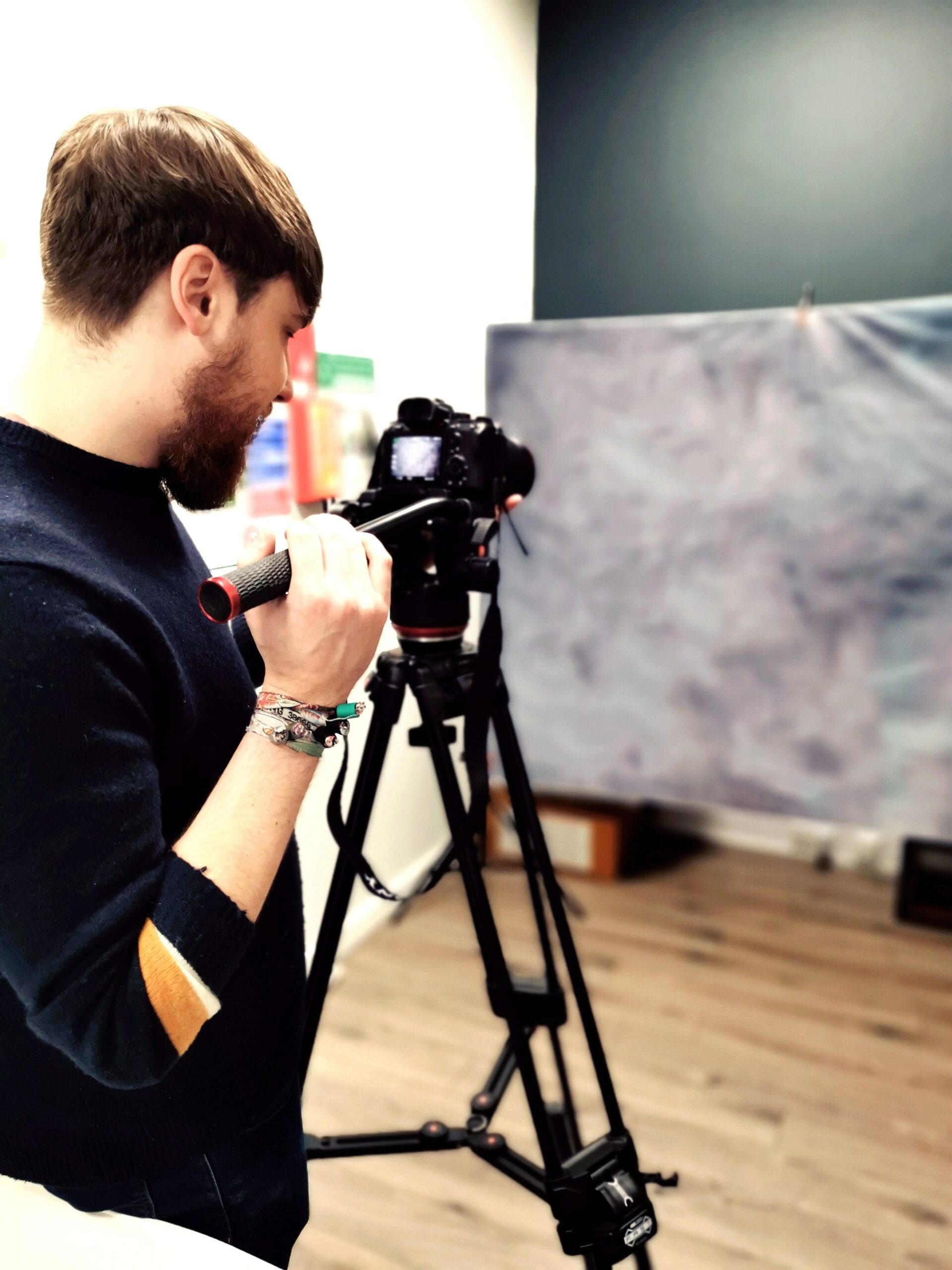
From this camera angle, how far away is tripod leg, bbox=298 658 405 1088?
1.03m

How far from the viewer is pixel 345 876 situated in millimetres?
1049

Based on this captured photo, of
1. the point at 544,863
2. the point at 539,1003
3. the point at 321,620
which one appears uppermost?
the point at 321,620

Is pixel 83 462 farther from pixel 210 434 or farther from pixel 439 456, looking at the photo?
pixel 439 456

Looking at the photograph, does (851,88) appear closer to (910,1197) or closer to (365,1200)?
(910,1197)

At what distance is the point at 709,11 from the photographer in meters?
2.15

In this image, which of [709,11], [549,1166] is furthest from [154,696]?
[709,11]

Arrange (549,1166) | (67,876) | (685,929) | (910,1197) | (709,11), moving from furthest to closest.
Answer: (685,929), (709,11), (910,1197), (549,1166), (67,876)

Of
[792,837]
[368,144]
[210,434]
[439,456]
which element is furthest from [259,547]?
[792,837]

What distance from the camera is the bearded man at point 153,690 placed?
1.77ft

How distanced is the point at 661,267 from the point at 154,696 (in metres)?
2.09

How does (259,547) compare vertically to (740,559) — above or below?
above

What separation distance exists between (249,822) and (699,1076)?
5.00 feet

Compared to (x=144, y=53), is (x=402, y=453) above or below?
below

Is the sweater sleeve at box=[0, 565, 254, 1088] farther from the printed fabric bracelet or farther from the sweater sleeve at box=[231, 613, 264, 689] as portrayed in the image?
the sweater sleeve at box=[231, 613, 264, 689]
